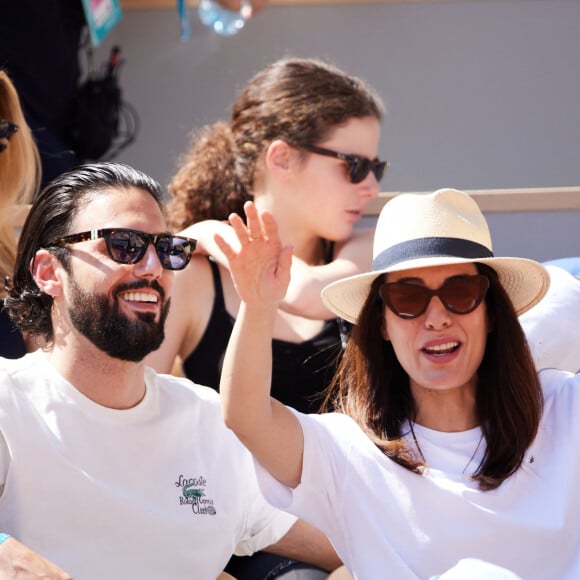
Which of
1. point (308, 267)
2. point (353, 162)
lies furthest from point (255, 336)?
point (353, 162)

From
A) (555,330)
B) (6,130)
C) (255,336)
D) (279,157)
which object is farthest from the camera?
(279,157)

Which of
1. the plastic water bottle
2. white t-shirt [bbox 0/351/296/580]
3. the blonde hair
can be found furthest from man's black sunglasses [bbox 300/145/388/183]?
the plastic water bottle

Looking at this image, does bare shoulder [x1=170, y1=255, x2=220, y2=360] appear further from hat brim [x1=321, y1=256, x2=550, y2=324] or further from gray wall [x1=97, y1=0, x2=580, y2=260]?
gray wall [x1=97, y1=0, x2=580, y2=260]

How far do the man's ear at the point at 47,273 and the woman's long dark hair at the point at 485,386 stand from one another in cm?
68

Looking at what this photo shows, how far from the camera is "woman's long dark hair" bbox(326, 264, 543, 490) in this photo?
236 centimetres

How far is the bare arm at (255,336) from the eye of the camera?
6.84ft

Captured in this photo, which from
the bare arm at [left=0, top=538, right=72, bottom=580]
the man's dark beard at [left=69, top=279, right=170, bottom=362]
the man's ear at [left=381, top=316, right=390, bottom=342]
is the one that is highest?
the man's ear at [left=381, top=316, right=390, bottom=342]

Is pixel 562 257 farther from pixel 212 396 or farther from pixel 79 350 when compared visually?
pixel 79 350

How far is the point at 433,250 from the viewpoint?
238 cm

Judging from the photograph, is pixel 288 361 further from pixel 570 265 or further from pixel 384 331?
pixel 570 265

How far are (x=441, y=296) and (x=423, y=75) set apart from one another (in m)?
3.40

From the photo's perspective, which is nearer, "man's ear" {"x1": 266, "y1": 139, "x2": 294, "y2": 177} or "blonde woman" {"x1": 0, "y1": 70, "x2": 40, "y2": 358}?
"blonde woman" {"x1": 0, "y1": 70, "x2": 40, "y2": 358}

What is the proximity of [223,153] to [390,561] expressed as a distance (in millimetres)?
1727

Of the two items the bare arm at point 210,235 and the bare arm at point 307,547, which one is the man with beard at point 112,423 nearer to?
the bare arm at point 307,547
